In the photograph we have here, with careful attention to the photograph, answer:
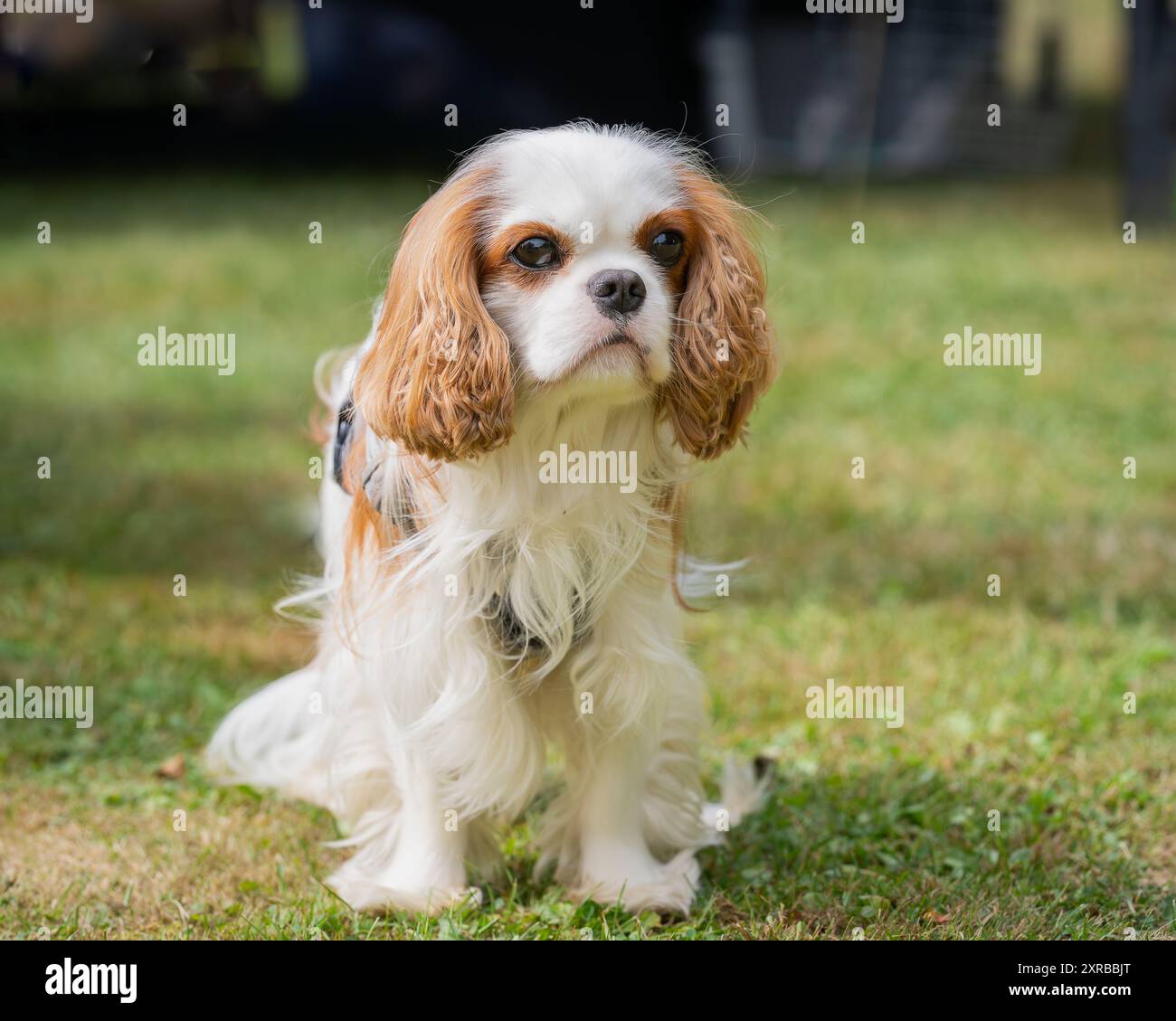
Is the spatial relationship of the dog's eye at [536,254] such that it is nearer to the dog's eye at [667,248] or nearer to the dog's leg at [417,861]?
the dog's eye at [667,248]

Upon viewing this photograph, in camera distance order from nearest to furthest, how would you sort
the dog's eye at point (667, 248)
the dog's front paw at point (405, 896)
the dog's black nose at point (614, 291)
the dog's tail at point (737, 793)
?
1. the dog's black nose at point (614, 291)
2. the dog's eye at point (667, 248)
3. the dog's front paw at point (405, 896)
4. the dog's tail at point (737, 793)

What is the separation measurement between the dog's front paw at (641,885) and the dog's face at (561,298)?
1174 millimetres

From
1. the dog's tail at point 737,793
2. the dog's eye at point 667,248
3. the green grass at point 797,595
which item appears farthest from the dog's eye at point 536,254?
the dog's tail at point 737,793

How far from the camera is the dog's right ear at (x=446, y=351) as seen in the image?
10.1 feet

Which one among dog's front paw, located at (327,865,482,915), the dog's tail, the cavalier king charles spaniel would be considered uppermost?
the cavalier king charles spaniel

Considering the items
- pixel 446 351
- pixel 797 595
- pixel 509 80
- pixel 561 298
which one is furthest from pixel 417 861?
pixel 509 80

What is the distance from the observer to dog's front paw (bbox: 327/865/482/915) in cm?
370

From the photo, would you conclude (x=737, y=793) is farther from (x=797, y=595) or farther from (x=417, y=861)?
(x=797, y=595)

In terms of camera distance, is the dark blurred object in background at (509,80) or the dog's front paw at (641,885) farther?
the dark blurred object in background at (509,80)

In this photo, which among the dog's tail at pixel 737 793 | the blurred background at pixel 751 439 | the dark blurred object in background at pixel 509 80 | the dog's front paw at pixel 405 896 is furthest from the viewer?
the dark blurred object in background at pixel 509 80

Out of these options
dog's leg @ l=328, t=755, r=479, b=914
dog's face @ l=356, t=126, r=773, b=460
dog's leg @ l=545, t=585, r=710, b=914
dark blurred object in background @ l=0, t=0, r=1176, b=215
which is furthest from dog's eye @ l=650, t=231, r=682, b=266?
dark blurred object in background @ l=0, t=0, r=1176, b=215

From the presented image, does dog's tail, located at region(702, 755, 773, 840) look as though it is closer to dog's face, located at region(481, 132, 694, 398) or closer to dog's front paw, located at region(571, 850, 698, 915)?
dog's front paw, located at region(571, 850, 698, 915)

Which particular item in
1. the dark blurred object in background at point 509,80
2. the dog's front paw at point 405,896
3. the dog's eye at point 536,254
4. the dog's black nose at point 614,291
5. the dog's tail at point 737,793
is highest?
the dark blurred object in background at point 509,80
